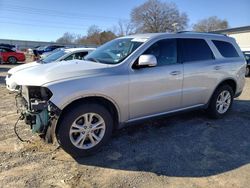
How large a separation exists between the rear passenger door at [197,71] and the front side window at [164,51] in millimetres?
208

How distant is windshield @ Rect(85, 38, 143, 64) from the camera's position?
4128mm

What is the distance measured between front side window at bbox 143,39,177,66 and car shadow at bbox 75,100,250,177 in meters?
1.34

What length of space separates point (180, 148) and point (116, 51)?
1.98 metres

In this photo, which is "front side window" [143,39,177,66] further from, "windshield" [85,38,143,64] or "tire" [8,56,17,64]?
"tire" [8,56,17,64]

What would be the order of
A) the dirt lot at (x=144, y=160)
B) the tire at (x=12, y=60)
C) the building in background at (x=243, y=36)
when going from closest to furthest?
the dirt lot at (x=144, y=160) → the tire at (x=12, y=60) → the building in background at (x=243, y=36)

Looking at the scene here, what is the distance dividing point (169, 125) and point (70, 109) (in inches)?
92.8

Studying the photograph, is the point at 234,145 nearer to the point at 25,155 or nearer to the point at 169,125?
the point at 169,125

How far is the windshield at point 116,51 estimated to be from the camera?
4.13m

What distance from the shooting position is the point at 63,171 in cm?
337

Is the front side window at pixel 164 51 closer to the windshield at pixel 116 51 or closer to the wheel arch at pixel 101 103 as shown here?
the windshield at pixel 116 51

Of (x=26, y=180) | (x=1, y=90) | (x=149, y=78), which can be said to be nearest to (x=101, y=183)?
(x=26, y=180)

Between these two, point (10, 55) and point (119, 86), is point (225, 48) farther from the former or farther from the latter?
point (10, 55)

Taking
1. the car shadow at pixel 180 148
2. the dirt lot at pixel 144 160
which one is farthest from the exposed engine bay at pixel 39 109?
the car shadow at pixel 180 148

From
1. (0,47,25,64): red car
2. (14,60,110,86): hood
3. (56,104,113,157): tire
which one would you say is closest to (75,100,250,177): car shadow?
(56,104,113,157): tire
